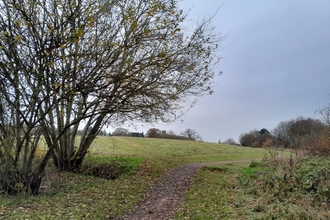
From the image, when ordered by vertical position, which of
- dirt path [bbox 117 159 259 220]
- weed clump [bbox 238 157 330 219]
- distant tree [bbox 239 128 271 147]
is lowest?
dirt path [bbox 117 159 259 220]

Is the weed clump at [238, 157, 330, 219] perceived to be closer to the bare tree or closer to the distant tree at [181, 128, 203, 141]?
the bare tree

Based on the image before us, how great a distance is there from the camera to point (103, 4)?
26.2 feet

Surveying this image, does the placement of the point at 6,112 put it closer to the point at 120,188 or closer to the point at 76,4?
the point at 76,4

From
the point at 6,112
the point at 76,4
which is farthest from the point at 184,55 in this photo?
the point at 6,112

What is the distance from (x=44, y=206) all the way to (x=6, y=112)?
10.3 feet

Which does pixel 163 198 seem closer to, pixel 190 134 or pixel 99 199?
pixel 99 199

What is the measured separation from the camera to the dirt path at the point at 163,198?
660cm

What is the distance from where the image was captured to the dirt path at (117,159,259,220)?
660 cm

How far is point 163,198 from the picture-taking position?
833cm

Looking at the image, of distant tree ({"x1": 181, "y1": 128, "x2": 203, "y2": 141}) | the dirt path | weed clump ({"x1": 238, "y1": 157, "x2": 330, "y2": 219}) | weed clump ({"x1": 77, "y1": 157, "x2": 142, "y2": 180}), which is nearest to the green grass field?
the dirt path

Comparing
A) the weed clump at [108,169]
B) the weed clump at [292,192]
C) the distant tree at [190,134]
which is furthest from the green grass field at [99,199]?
the distant tree at [190,134]

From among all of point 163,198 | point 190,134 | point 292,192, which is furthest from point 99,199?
point 190,134

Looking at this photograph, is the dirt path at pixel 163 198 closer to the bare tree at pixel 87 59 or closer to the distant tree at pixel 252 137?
the bare tree at pixel 87 59

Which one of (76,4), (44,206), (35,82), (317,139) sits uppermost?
(76,4)
